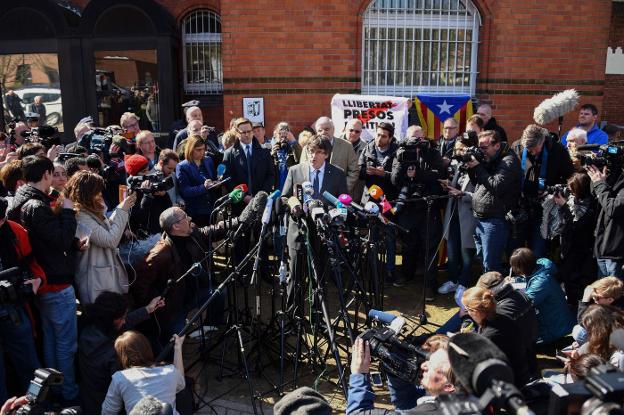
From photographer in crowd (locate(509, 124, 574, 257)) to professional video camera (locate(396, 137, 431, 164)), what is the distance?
115 cm

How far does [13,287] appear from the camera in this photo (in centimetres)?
335

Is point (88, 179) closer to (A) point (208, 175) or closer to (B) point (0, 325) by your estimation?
(B) point (0, 325)

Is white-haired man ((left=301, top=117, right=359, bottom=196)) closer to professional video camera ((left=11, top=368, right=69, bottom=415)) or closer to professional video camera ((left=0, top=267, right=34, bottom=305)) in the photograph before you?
professional video camera ((left=0, top=267, right=34, bottom=305))

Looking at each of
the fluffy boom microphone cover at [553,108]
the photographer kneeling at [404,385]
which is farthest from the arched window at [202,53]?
the photographer kneeling at [404,385]

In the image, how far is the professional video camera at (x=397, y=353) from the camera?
2859 millimetres

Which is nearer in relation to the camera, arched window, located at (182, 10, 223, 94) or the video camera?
the video camera

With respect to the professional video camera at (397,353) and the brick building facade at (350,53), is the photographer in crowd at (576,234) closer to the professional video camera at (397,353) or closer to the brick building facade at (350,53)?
the professional video camera at (397,353)

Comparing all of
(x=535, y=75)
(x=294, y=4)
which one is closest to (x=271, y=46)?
(x=294, y=4)

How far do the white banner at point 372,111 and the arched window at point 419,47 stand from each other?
6.43ft

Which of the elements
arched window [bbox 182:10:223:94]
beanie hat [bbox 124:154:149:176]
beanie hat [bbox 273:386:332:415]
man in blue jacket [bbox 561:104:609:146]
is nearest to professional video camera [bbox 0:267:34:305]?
beanie hat [bbox 124:154:149:176]

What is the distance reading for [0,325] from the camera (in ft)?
13.2

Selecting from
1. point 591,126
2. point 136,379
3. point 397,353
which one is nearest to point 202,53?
point 591,126

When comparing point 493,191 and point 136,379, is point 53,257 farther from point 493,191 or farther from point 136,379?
point 493,191

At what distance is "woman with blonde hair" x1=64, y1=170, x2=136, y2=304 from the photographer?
4.29 m
